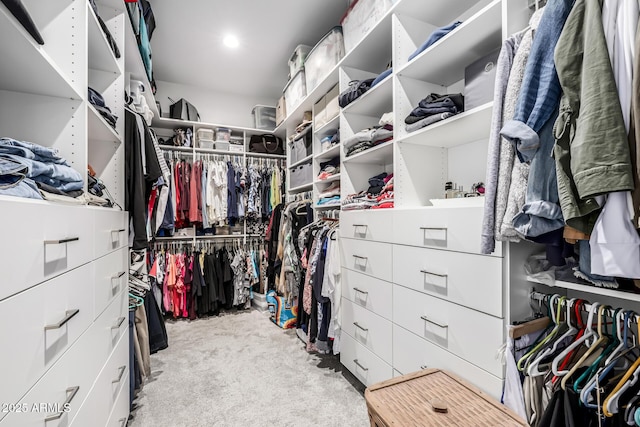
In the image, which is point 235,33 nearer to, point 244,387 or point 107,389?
point 107,389

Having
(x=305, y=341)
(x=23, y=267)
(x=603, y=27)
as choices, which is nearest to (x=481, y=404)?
(x=603, y=27)

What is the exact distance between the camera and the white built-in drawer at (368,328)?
1601mm

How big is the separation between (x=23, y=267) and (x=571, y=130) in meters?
1.37

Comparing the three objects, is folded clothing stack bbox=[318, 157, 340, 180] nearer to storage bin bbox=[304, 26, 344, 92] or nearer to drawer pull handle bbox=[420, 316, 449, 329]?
storage bin bbox=[304, 26, 344, 92]

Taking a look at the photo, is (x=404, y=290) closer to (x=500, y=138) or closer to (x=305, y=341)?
(x=500, y=138)

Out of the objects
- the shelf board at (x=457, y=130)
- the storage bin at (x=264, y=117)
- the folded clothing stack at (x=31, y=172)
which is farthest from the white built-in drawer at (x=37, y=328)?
the storage bin at (x=264, y=117)

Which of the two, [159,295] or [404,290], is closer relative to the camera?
[404,290]

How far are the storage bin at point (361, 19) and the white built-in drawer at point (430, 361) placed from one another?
6.06ft

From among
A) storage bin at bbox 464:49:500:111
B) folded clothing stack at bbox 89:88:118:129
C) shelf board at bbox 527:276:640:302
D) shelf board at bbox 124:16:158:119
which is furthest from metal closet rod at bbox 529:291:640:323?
shelf board at bbox 124:16:158:119

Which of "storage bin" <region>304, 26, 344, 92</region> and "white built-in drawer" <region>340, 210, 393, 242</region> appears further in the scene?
"storage bin" <region>304, 26, 344, 92</region>

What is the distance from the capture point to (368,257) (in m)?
1.76

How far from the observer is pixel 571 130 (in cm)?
75

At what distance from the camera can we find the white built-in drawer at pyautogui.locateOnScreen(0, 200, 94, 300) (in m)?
0.58

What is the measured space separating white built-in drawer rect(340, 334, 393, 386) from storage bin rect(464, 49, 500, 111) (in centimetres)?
142
